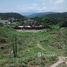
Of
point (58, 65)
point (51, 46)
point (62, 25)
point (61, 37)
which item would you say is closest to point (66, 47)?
point (51, 46)

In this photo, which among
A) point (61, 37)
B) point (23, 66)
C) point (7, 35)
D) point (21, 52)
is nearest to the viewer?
point (23, 66)

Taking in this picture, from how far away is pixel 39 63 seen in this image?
18.2m

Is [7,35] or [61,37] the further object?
[61,37]

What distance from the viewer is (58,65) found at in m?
18.3

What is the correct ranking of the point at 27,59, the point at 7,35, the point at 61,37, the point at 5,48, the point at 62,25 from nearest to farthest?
the point at 27,59 < the point at 5,48 < the point at 7,35 < the point at 61,37 < the point at 62,25

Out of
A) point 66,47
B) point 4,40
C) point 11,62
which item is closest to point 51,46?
point 66,47

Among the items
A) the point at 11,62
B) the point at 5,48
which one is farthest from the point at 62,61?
the point at 5,48

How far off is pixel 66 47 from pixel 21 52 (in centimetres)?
661

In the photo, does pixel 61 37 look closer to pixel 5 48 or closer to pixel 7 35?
pixel 7 35

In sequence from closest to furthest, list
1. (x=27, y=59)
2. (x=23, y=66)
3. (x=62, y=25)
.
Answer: (x=23, y=66), (x=27, y=59), (x=62, y=25)

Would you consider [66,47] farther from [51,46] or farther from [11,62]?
[11,62]

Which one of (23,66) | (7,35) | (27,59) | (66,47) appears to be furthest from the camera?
(7,35)

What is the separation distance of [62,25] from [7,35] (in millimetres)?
27720

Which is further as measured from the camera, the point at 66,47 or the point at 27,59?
the point at 66,47
